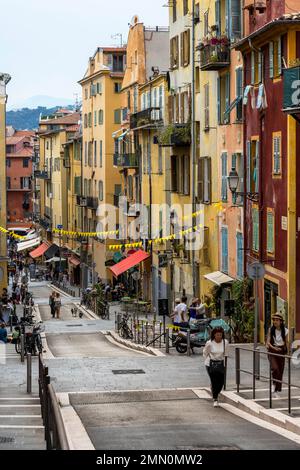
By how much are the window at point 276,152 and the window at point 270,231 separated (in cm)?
156

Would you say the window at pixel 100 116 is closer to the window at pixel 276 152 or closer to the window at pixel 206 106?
the window at pixel 206 106

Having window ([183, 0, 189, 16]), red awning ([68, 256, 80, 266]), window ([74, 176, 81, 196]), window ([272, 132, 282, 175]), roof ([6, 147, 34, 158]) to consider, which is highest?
window ([183, 0, 189, 16])

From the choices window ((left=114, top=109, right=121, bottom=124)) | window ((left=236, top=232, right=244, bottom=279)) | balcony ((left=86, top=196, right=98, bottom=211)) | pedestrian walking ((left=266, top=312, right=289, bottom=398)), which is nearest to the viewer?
pedestrian walking ((left=266, top=312, right=289, bottom=398))

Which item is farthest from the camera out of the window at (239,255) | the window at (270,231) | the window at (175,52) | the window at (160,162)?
the window at (160,162)

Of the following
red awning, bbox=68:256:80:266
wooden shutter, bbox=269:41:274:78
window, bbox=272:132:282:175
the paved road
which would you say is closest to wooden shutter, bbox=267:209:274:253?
window, bbox=272:132:282:175

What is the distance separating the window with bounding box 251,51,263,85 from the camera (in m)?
37.7

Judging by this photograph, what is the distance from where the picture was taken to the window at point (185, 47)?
54.4 meters

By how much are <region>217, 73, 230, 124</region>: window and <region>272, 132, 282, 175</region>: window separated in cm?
822

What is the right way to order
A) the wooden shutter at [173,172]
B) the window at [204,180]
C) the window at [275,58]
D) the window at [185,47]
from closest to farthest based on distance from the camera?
the window at [275,58], the window at [204,180], the window at [185,47], the wooden shutter at [173,172]

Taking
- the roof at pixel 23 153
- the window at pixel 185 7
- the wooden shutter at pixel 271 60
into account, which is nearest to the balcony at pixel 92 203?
the window at pixel 185 7

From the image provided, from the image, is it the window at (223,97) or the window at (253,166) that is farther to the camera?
the window at (223,97)

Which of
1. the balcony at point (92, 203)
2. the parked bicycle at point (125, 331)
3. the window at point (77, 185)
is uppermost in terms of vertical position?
the window at point (77, 185)

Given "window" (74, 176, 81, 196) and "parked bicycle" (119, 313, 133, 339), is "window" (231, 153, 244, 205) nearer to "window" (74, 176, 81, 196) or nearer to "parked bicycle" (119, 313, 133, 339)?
"parked bicycle" (119, 313, 133, 339)

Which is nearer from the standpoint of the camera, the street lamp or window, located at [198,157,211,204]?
the street lamp
